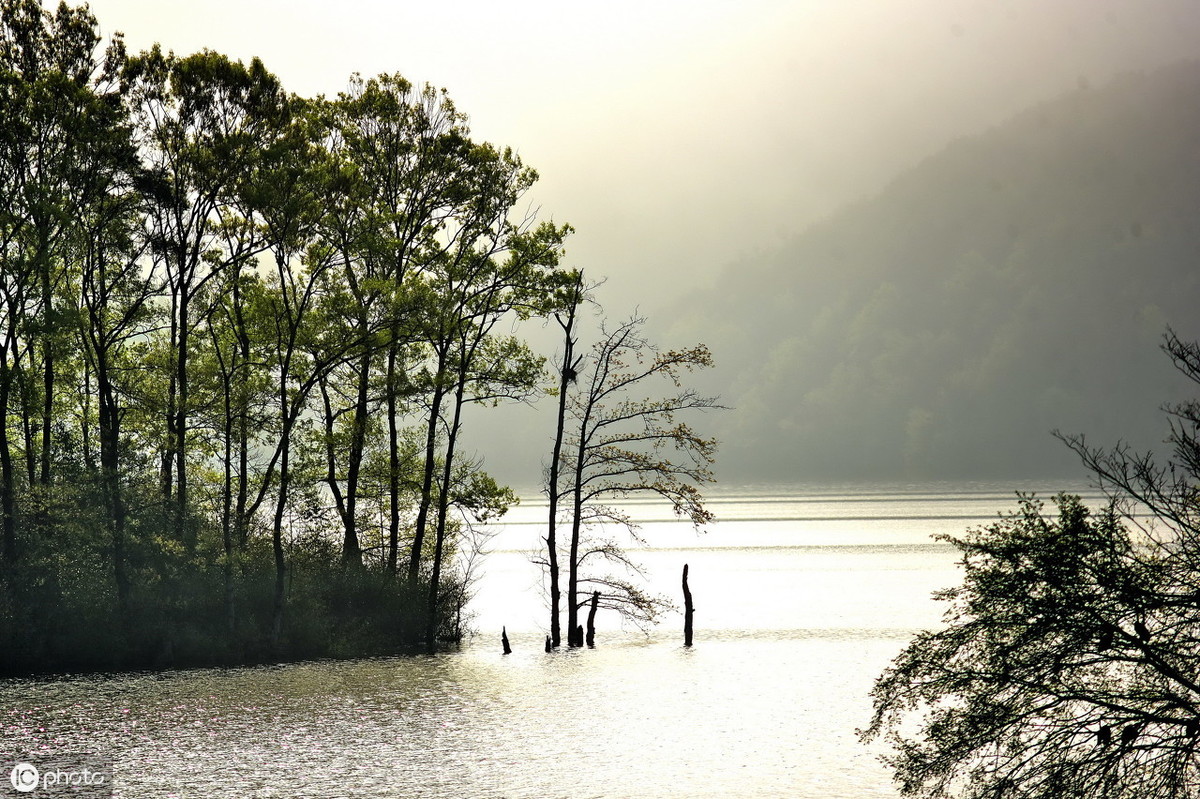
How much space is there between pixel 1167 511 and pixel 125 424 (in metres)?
37.9

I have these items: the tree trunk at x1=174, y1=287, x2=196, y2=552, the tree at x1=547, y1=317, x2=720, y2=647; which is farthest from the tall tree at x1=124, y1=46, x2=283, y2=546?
the tree at x1=547, y1=317, x2=720, y2=647

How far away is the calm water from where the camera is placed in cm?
2467

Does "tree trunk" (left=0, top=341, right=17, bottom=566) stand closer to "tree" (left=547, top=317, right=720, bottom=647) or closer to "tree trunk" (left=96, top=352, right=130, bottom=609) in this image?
"tree trunk" (left=96, top=352, right=130, bottom=609)

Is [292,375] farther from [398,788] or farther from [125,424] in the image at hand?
[398,788]

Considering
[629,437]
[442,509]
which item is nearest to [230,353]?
[442,509]

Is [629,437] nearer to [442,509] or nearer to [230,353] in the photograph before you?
[442,509]

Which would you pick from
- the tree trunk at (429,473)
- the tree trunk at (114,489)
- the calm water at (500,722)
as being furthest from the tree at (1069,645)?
the tree trunk at (114,489)

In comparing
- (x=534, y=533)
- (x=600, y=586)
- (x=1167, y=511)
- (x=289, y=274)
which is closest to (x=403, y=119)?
(x=289, y=274)

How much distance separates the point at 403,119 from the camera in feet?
144

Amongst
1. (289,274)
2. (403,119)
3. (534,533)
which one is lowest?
(534,533)

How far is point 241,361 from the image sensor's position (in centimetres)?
4016

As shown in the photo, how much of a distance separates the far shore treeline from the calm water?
3.46 metres

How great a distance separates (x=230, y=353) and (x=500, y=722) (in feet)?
78.6

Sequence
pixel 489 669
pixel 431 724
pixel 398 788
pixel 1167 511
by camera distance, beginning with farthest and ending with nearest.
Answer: pixel 489 669
pixel 431 724
pixel 398 788
pixel 1167 511
